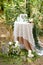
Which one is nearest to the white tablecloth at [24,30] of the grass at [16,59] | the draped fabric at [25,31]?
the draped fabric at [25,31]

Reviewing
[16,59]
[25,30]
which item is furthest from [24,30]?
[16,59]

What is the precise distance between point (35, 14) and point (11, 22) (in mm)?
696

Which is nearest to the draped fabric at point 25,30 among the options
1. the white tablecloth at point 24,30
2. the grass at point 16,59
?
the white tablecloth at point 24,30

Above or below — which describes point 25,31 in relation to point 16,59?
above

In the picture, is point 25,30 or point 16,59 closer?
point 16,59

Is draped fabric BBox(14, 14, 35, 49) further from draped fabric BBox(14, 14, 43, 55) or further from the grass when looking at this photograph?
the grass

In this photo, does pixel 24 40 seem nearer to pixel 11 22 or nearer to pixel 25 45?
pixel 25 45

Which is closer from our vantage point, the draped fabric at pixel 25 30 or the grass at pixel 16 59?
the grass at pixel 16 59

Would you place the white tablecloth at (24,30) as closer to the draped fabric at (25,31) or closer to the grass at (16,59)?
the draped fabric at (25,31)

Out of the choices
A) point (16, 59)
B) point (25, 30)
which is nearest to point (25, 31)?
point (25, 30)

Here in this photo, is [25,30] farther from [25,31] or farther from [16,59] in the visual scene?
[16,59]

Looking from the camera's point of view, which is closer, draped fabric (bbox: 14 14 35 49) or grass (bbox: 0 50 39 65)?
grass (bbox: 0 50 39 65)

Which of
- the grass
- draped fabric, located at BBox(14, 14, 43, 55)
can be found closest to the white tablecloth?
draped fabric, located at BBox(14, 14, 43, 55)

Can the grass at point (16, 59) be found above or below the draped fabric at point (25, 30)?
below
